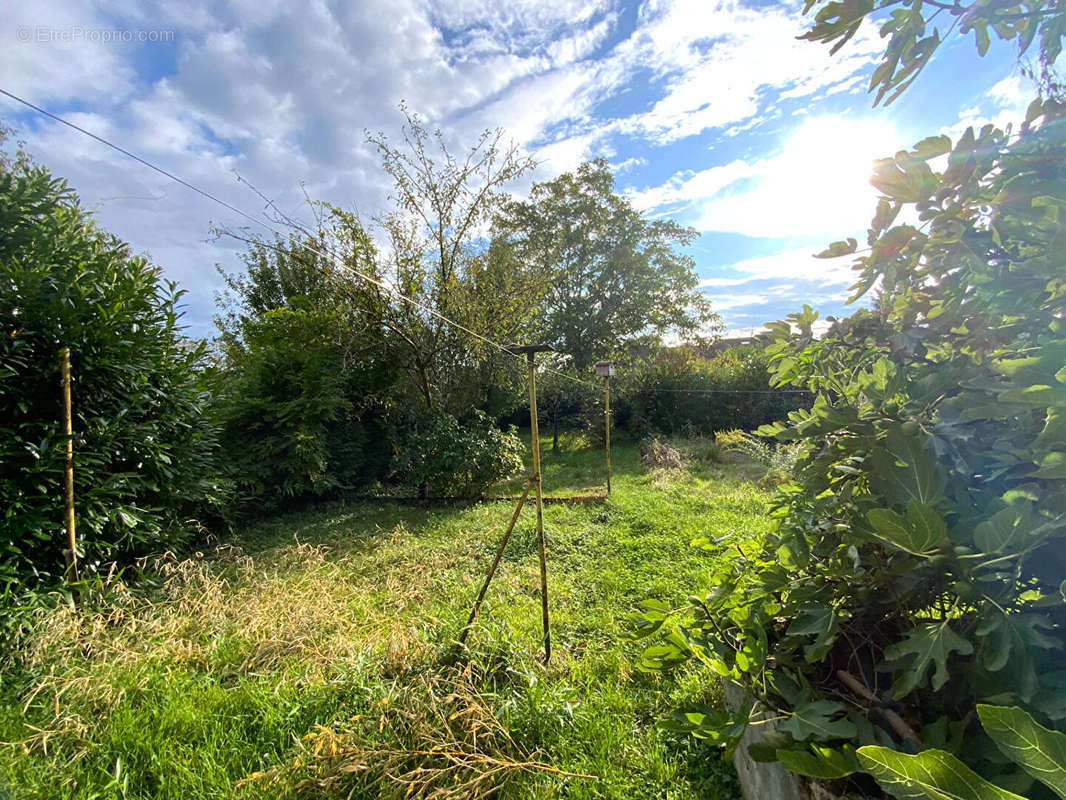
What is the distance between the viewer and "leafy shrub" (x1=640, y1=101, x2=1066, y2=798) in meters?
0.71

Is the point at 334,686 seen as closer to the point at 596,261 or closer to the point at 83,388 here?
the point at 83,388

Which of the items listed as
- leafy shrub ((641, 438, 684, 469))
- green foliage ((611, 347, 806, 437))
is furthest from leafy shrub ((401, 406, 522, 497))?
green foliage ((611, 347, 806, 437))

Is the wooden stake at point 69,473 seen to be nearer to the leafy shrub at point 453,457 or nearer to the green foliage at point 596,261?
the leafy shrub at point 453,457

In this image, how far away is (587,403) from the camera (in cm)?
1028

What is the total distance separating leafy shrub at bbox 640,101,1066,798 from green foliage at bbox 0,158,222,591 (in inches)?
137

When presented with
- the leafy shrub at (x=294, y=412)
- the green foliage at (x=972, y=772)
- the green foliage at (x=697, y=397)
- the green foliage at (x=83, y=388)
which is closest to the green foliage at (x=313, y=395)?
the leafy shrub at (x=294, y=412)

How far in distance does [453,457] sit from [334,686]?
3753 mm

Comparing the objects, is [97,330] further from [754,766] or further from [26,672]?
[754,766]

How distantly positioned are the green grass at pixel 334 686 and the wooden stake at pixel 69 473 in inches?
12.0

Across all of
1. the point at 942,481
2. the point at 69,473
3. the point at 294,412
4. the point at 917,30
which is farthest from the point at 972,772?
the point at 294,412

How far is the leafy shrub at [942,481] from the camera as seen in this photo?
0.71 meters

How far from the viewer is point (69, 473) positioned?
2.40 meters

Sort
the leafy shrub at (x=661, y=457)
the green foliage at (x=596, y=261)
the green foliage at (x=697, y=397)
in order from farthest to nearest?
the green foliage at (x=596, y=261) → the green foliage at (x=697, y=397) → the leafy shrub at (x=661, y=457)

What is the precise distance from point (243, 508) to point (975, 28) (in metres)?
6.33
